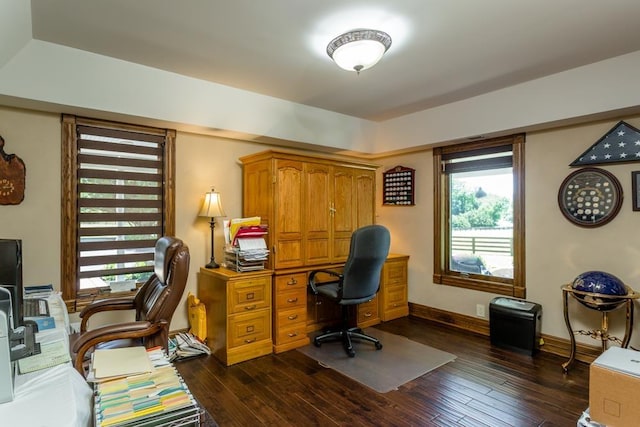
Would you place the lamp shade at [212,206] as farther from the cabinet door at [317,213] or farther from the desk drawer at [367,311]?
the desk drawer at [367,311]

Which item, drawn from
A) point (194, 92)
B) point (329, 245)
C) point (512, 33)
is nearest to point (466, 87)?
point (512, 33)

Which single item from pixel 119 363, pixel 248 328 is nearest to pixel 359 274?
pixel 248 328

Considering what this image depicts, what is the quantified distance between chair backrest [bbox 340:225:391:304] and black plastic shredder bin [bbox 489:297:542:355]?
4.39 feet

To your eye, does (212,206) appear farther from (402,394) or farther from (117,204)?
(402,394)

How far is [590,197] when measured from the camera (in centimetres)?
312

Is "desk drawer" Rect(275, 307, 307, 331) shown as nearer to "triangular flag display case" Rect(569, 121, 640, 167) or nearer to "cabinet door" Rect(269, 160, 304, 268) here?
"cabinet door" Rect(269, 160, 304, 268)

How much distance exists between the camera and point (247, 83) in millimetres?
3328

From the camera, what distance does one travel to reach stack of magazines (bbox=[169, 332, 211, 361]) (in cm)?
315

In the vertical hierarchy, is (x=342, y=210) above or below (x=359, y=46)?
below

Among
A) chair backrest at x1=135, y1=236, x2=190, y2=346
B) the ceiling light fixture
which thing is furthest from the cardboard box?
chair backrest at x1=135, y1=236, x2=190, y2=346

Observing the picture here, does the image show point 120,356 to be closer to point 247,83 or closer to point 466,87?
point 247,83

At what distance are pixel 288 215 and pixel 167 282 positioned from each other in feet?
4.87

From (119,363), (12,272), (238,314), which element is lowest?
(238,314)

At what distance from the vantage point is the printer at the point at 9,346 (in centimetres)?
97
